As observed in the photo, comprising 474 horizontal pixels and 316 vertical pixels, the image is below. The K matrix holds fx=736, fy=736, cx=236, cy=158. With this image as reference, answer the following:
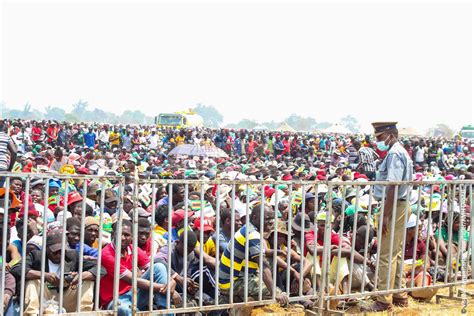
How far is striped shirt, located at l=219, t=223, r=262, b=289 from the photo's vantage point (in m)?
5.35

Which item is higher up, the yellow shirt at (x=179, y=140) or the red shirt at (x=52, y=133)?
the red shirt at (x=52, y=133)

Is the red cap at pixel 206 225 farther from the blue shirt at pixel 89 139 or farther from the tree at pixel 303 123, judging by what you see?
the tree at pixel 303 123

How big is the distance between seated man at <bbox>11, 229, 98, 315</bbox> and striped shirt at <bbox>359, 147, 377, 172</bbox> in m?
11.1

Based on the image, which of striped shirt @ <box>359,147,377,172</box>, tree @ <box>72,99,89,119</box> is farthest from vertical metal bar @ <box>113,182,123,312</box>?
tree @ <box>72,99,89,119</box>

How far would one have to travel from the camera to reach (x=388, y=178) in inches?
236

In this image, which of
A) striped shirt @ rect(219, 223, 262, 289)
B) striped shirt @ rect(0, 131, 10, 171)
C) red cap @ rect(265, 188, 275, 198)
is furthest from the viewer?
red cap @ rect(265, 188, 275, 198)

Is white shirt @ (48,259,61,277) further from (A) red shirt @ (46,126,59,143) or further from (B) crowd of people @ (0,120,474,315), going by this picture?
(A) red shirt @ (46,126,59,143)

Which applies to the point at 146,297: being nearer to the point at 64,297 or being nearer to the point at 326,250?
the point at 64,297

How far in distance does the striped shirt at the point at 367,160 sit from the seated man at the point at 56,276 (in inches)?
438

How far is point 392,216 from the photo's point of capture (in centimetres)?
580

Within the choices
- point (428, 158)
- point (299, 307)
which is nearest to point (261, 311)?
point (299, 307)

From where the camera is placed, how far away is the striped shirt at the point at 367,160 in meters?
15.4

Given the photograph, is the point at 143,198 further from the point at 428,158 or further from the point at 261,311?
the point at 428,158

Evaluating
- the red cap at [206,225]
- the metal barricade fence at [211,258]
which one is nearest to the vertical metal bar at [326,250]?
the metal barricade fence at [211,258]
